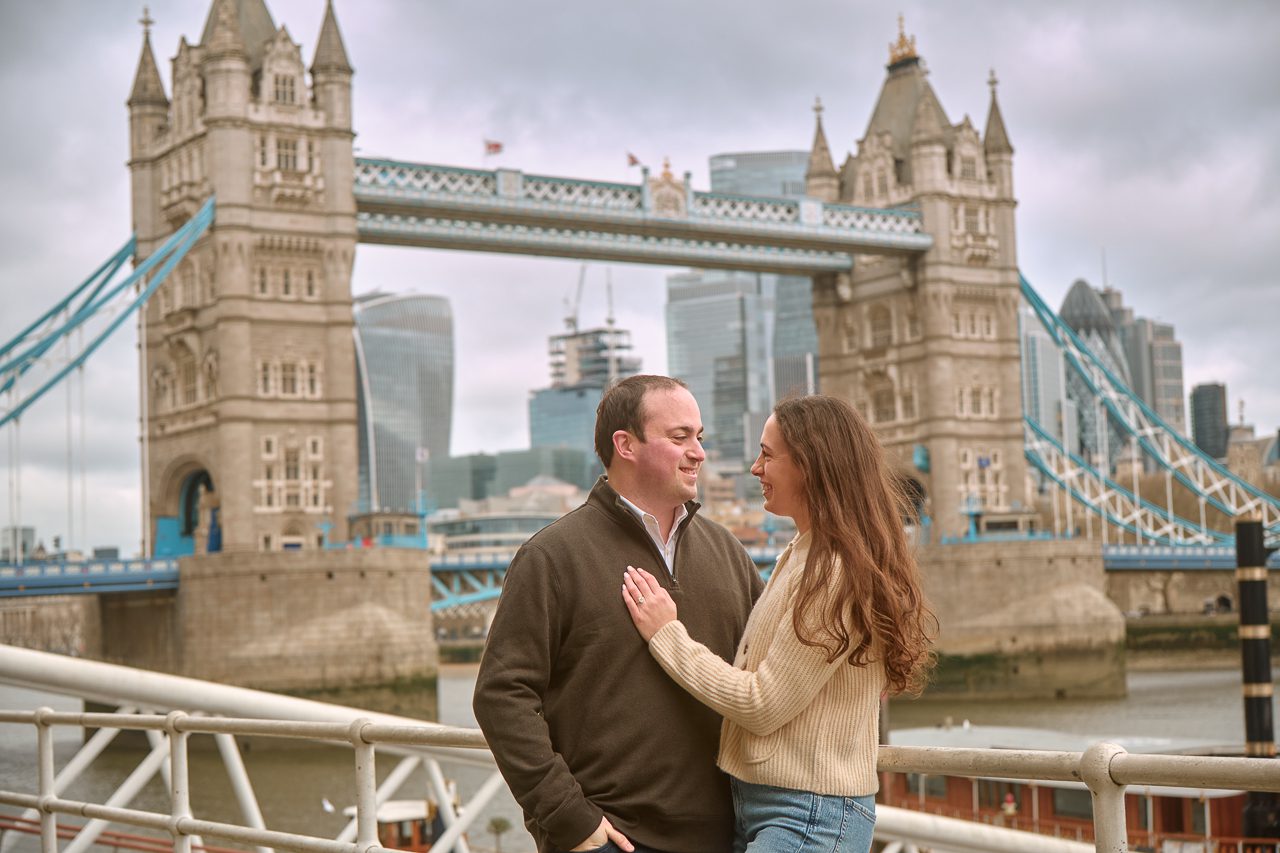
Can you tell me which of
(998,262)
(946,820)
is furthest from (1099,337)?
(946,820)

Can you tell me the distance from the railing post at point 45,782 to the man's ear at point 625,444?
2584 mm

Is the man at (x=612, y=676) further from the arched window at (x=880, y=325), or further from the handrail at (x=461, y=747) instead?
the arched window at (x=880, y=325)

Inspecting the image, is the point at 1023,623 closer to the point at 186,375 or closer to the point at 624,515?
the point at 186,375

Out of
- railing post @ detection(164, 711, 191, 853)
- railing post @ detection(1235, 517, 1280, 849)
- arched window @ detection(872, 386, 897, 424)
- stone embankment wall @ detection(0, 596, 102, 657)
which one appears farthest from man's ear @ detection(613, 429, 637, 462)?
stone embankment wall @ detection(0, 596, 102, 657)

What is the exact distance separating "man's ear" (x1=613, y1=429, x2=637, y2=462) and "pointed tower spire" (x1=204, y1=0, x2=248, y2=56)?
33.1m

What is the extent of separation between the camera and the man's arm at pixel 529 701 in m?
3.34

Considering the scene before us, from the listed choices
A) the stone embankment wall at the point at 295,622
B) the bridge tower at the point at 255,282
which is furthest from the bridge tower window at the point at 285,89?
the stone embankment wall at the point at 295,622

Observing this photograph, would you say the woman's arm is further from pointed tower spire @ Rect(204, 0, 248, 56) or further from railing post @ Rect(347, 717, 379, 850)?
pointed tower spire @ Rect(204, 0, 248, 56)

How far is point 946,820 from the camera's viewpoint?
210 inches

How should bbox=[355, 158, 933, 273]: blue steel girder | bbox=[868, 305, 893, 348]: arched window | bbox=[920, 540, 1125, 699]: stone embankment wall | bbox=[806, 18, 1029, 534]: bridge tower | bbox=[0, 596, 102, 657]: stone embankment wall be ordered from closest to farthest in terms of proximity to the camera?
bbox=[355, 158, 933, 273]: blue steel girder, bbox=[920, 540, 1125, 699]: stone embankment wall, bbox=[806, 18, 1029, 534]: bridge tower, bbox=[868, 305, 893, 348]: arched window, bbox=[0, 596, 102, 657]: stone embankment wall

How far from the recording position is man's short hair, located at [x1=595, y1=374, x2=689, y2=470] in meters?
3.65

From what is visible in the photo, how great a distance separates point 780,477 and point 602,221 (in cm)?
3581

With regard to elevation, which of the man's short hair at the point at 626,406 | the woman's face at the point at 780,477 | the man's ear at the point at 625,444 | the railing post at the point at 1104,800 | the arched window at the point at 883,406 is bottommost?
the railing post at the point at 1104,800

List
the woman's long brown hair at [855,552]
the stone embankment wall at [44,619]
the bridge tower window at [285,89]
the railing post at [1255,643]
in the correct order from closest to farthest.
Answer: the woman's long brown hair at [855,552] → the railing post at [1255,643] → the bridge tower window at [285,89] → the stone embankment wall at [44,619]
